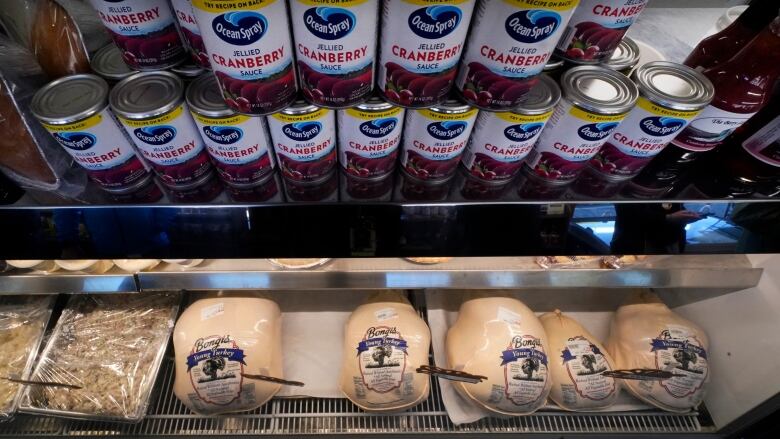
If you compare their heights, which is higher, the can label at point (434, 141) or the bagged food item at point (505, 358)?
the can label at point (434, 141)

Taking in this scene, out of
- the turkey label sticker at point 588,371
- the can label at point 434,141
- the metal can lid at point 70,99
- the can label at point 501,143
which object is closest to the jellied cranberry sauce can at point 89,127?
the metal can lid at point 70,99

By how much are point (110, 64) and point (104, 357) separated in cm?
79

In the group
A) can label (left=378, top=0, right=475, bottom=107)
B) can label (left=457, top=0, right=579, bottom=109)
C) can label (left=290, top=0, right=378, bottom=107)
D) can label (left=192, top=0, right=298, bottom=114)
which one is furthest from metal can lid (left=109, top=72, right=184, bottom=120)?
can label (left=457, top=0, right=579, bottom=109)

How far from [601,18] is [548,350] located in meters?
0.79

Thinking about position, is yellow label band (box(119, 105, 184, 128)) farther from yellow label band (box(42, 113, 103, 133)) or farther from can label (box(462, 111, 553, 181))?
can label (box(462, 111, 553, 181))

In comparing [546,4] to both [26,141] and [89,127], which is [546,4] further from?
[26,141]

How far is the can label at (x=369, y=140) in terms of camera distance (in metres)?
0.75

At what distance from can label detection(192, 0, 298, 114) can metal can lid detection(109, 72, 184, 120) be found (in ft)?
0.33

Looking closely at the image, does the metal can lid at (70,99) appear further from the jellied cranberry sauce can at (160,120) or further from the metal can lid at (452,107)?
the metal can lid at (452,107)

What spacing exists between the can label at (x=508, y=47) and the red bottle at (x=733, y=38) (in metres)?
0.45

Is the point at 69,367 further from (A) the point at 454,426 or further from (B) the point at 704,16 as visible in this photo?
(B) the point at 704,16

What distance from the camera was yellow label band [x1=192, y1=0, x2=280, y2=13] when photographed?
57cm

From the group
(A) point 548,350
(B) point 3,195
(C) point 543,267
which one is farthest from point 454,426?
(B) point 3,195

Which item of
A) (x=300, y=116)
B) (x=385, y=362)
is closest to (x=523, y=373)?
(x=385, y=362)
